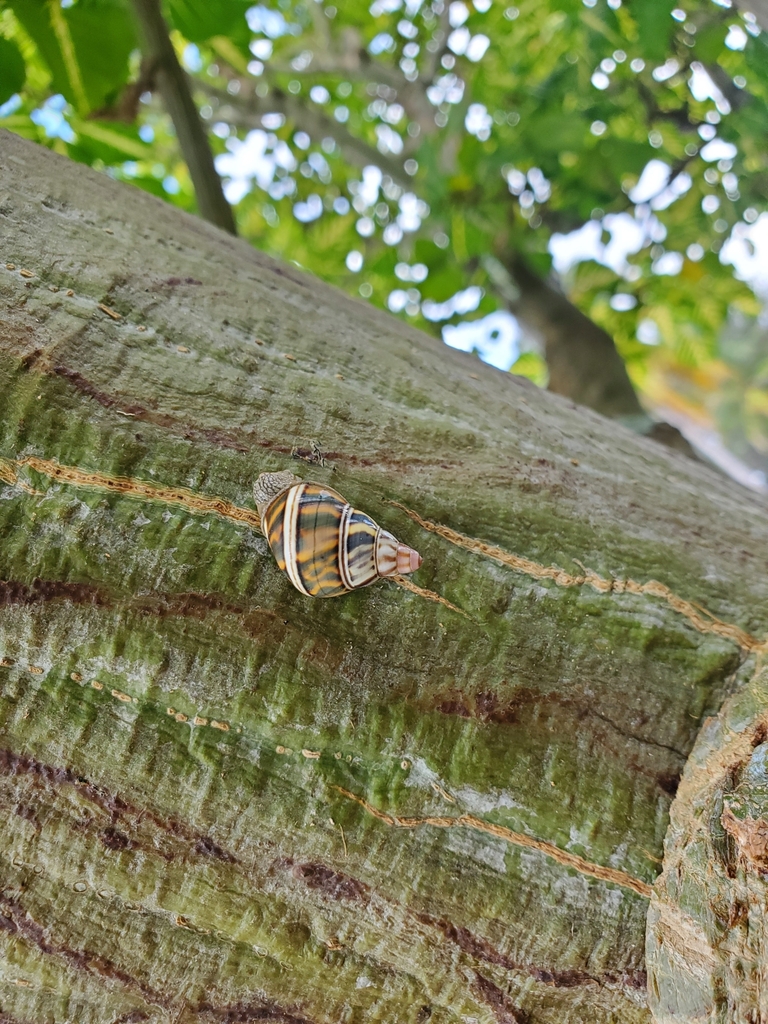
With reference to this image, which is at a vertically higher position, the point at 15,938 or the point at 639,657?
the point at 639,657

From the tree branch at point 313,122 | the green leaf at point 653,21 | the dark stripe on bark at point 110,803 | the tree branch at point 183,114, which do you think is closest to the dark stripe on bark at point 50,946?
Answer: the dark stripe on bark at point 110,803

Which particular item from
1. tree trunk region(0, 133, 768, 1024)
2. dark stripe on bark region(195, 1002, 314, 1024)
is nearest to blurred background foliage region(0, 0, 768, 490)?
tree trunk region(0, 133, 768, 1024)

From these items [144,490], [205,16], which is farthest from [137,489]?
[205,16]

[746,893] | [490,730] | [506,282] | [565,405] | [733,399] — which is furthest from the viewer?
[733,399]

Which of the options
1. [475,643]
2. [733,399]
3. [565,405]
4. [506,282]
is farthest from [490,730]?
[733,399]

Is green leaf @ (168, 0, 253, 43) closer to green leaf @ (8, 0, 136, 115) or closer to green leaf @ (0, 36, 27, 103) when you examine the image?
green leaf @ (8, 0, 136, 115)

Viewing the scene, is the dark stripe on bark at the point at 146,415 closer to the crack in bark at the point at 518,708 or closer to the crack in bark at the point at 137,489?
the crack in bark at the point at 137,489

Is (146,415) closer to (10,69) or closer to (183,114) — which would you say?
(10,69)

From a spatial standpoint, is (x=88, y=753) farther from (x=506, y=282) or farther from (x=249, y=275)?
(x=506, y=282)
